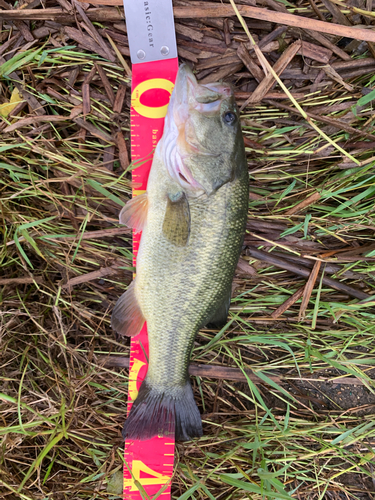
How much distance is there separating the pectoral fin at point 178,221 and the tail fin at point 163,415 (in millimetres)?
1100

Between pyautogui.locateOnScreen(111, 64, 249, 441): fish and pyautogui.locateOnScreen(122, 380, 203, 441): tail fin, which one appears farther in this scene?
pyautogui.locateOnScreen(122, 380, 203, 441): tail fin

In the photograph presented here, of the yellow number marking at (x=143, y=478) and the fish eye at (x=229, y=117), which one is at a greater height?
the fish eye at (x=229, y=117)

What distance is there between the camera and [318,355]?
2.32 meters

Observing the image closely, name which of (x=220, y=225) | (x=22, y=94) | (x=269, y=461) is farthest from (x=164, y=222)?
(x=269, y=461)

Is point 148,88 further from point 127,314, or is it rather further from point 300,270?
point 300,270

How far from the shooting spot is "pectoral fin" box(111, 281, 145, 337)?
2172 millimetres

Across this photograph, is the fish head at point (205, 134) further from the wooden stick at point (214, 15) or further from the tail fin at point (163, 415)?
the tail fin at point (163, 415)

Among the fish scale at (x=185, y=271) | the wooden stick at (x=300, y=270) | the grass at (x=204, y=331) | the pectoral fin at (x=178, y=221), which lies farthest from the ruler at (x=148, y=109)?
the wooden stick at (x=300, y=270)

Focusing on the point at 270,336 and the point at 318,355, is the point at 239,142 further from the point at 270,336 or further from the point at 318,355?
the point at 318,355

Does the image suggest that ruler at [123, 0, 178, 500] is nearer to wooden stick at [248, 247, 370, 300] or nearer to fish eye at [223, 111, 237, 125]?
fish eye at [223, 111, 237, 125]

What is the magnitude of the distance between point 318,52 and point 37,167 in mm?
2316

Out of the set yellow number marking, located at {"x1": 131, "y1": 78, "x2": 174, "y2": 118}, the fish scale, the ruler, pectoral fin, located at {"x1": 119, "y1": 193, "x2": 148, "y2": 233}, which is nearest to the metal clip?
the ruler

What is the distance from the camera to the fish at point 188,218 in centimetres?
191

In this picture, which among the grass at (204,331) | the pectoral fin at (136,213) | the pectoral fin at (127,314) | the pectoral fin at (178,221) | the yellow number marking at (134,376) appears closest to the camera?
the pectoral fin at (178,221)
